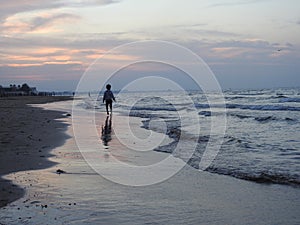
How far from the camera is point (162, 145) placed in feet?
38.4

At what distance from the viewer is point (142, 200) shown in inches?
216

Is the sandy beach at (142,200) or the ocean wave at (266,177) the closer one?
the sandy beach at (142,200)

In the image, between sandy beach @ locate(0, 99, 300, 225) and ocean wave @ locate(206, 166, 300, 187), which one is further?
ocean wave @ locate(206, 166, 300, 187)

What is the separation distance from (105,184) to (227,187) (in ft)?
6.27

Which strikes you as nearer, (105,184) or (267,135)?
(105,184)

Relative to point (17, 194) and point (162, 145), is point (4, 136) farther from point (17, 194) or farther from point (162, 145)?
point (17, 194)

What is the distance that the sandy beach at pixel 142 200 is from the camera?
4.66 meters

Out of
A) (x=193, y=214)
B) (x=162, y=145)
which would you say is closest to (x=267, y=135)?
(x=162, y=145)

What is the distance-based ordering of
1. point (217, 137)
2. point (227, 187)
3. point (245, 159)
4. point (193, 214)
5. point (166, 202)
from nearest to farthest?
point (193, 214), point (166, 202), point (227, 187), point (245, 159), point (217, 137)

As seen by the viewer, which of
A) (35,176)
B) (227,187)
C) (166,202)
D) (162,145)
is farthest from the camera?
(162,145)

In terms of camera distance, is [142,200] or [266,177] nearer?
[142,200]

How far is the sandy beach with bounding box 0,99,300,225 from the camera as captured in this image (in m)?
4.66

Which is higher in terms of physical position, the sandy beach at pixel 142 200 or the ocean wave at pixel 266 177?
the ocean wave at pixel 266 177

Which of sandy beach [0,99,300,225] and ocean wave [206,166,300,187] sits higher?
ocean wave [206,166,300,187]
